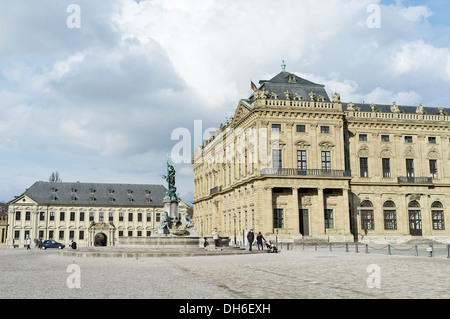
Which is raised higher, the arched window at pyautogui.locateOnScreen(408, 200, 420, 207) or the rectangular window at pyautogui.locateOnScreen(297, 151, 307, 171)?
the rectangular window at pyautogui.locateOnScreen(297, 151, 307, 171)

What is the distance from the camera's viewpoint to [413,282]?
13961mm

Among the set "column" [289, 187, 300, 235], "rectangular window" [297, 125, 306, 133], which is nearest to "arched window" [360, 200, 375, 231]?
"column" [289, 187, 300, 235]

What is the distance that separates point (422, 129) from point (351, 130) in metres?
10.2

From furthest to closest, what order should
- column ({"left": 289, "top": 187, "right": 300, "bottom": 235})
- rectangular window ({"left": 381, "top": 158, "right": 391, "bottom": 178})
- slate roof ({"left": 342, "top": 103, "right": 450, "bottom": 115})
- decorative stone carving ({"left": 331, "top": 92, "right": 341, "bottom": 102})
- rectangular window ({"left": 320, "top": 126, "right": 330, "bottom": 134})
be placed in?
slate roof ({"left": 342, "top": 103, "right": 450, "bottom": 115})
rectangular window ({"left": 381, "top": 158, "right": 391, "bottom": 178})
decorative stone carving ({"left": 331, "top": 92, "right": 341, "bottom": 102})
rectangular window ({"left": 320, "top": 126, "right": 330, "bottom": 134})
column ({"left": 289, "top": 187, "right": 300, "bottom": 235})

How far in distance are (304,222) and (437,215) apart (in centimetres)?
1981

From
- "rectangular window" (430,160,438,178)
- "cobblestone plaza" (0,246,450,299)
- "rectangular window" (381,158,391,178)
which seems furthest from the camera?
"rectangular window" (430,160,438,178)

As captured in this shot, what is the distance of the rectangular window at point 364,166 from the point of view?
59675 mm

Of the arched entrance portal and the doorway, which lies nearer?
the doorway

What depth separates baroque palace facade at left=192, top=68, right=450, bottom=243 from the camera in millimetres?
53500

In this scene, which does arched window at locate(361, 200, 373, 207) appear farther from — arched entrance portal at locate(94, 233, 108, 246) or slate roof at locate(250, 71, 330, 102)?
arched entrance portal at locate(94, 233, 108, 246)

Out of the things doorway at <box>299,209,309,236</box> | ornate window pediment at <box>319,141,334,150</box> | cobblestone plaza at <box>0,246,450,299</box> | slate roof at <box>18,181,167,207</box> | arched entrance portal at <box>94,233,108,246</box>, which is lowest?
arched entrance portal at <box>94,233,108,246</box>

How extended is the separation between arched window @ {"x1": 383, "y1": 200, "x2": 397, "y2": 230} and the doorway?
12018mm

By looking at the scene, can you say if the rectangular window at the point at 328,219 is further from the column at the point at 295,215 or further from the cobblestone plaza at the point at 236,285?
the cobblestone plaza at the point at 236,285

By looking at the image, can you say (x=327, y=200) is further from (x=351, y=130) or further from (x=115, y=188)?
(x=115, y=188)
